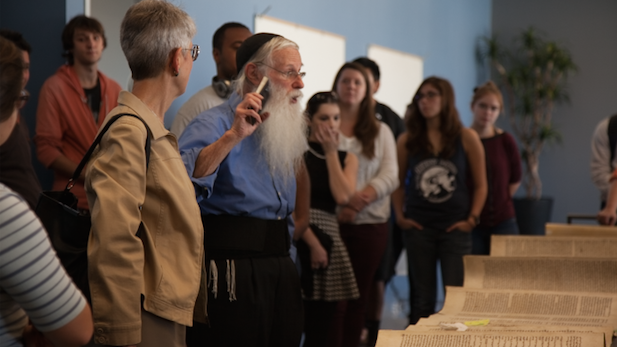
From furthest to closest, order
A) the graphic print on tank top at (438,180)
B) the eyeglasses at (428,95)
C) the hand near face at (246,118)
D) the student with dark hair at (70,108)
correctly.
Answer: the eyeglasses at (428,95) < the graphic print on tank top at (438,180) < the student with dark hair at (70,108) < the hand near face at (246,118)

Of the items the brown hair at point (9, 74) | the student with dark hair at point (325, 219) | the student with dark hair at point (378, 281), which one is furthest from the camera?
the student with dark hair at point (378, 281)

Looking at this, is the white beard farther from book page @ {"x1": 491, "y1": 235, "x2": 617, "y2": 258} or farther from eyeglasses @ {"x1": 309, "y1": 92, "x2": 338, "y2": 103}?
book page @ {"x1": 491, "y1": 235, "x2": 617, "y2": 258}

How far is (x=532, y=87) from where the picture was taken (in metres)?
9.37

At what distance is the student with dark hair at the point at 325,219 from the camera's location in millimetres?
3031

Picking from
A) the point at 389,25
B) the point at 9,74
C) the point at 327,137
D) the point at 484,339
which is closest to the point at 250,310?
the point at 484,339

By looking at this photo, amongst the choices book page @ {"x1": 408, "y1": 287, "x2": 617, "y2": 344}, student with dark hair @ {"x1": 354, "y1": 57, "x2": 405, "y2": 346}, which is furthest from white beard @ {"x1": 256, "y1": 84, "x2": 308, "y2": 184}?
student with dark hair @ {"x1": 354, "y1": 57, "x2": 405, "y2": 346}

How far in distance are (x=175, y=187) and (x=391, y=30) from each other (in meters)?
5.87

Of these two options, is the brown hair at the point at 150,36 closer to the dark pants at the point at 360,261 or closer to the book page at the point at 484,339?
the book page at the point at 484,339

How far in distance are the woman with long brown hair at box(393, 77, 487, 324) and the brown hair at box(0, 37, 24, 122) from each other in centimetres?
248

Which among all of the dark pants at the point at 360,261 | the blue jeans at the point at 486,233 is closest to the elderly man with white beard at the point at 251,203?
the dark pants at the point at 360,261

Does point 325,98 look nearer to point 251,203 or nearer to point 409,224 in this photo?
point 409,224

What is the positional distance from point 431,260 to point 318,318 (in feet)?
2.64

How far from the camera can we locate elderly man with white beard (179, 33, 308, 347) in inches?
81.0

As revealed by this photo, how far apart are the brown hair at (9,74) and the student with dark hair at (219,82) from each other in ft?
5.04
